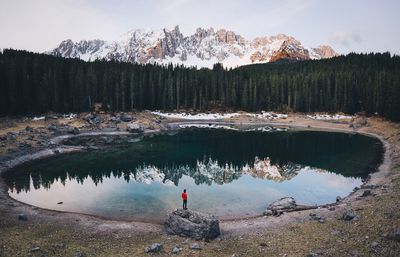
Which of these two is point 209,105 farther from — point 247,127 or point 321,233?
point 321,233

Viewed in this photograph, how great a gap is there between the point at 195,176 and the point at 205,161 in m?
12.8

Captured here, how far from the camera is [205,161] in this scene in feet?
231

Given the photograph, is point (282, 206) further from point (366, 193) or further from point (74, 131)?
point (74, 131)

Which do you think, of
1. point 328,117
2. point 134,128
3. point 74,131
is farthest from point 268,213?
point 328,117

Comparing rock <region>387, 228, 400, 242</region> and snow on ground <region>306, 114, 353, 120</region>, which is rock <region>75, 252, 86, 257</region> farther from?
snow on ground <region>306, 114, 353, 120</region>

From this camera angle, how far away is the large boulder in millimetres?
29828

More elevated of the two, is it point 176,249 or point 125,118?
point 125,118

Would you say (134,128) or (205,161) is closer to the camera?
(205,161)

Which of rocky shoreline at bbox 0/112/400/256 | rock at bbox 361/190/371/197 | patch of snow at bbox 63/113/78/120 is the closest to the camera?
rocky shoreline at bbox 0/112/400/256

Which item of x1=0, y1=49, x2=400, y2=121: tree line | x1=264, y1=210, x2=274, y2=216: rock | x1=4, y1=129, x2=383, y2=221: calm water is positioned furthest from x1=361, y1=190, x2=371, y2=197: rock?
x1=0, y1=49, x2=400, y2=121: tree line

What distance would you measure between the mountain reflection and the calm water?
0.15 m

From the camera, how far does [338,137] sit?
98.1 metres

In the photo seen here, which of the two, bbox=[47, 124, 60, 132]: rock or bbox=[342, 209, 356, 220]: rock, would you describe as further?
A: bbox=[47, 124, 60, 132]: rock

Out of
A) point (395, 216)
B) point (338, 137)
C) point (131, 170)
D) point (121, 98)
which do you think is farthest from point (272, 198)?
point (121, 98)
